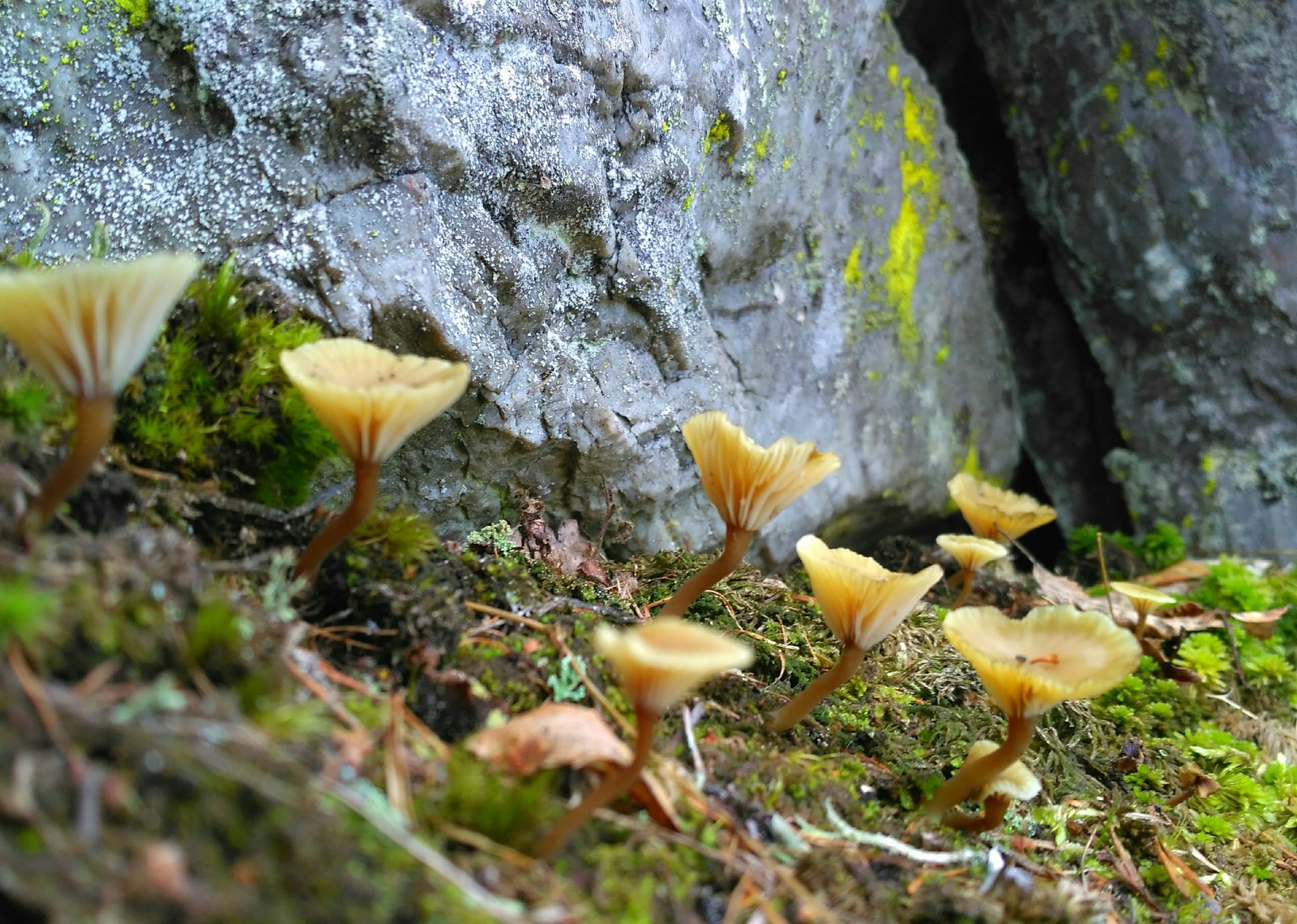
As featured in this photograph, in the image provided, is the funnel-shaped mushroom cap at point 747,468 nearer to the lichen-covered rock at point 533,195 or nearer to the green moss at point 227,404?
the lichen-covered rock at point 533,195

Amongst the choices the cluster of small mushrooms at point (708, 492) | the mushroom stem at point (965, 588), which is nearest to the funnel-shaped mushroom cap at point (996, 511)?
the mushroom stem at point (965, 588)

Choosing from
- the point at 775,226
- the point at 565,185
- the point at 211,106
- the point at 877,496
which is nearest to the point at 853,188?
the point at 775,226

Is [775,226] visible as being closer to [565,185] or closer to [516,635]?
[565,185]

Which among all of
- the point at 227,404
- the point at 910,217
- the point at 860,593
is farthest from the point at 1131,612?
the point at 227,404

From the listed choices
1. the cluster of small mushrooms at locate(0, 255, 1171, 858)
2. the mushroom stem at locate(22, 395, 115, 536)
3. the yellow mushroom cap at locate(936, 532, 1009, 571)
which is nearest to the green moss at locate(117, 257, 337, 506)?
the cluster of small mushrooms at locate(0, 255, 1171, 858)

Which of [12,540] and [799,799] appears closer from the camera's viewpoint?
[12,540]

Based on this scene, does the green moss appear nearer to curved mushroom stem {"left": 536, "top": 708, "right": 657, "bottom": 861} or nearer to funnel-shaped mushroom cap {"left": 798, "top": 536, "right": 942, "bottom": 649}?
curved mushroom stem {"left": 536, "top": 708, "right": 657, "bottom": 861}
